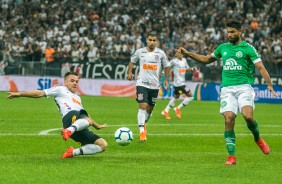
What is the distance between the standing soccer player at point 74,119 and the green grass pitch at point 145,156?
0.21 m

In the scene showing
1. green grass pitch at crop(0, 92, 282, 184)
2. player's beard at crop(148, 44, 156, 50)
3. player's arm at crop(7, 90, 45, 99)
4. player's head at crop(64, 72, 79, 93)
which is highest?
player's beard at crop(148, 44, 156, 50)

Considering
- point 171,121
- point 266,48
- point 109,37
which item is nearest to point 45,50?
point 109,37

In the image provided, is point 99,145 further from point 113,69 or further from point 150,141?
point 113,69

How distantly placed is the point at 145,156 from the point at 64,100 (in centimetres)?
185

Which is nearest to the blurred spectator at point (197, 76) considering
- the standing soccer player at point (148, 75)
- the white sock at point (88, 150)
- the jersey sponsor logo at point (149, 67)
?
the standing soccer player at point (148, 75)

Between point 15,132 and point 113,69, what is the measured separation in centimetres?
2226

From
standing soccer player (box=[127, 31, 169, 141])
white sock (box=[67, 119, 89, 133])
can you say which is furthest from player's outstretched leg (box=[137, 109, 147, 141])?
white sock (box=[67, 119, 89, 133])

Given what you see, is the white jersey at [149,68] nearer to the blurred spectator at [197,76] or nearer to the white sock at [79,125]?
the white sock at [79,125]

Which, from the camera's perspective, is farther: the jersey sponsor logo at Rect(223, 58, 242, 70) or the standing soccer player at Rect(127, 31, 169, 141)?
the standing soccer player at Rect(127, 31, 169, 141)

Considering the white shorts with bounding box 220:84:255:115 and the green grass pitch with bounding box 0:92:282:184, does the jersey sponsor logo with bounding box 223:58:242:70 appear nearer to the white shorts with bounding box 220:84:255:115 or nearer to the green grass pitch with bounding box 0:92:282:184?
the white shorts with bounding box 220:84:255:115

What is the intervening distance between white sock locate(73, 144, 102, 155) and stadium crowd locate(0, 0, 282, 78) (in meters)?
26.0

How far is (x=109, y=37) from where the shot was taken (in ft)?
140

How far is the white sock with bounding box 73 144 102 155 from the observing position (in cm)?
1294

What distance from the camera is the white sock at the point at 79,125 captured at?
12.5 m
